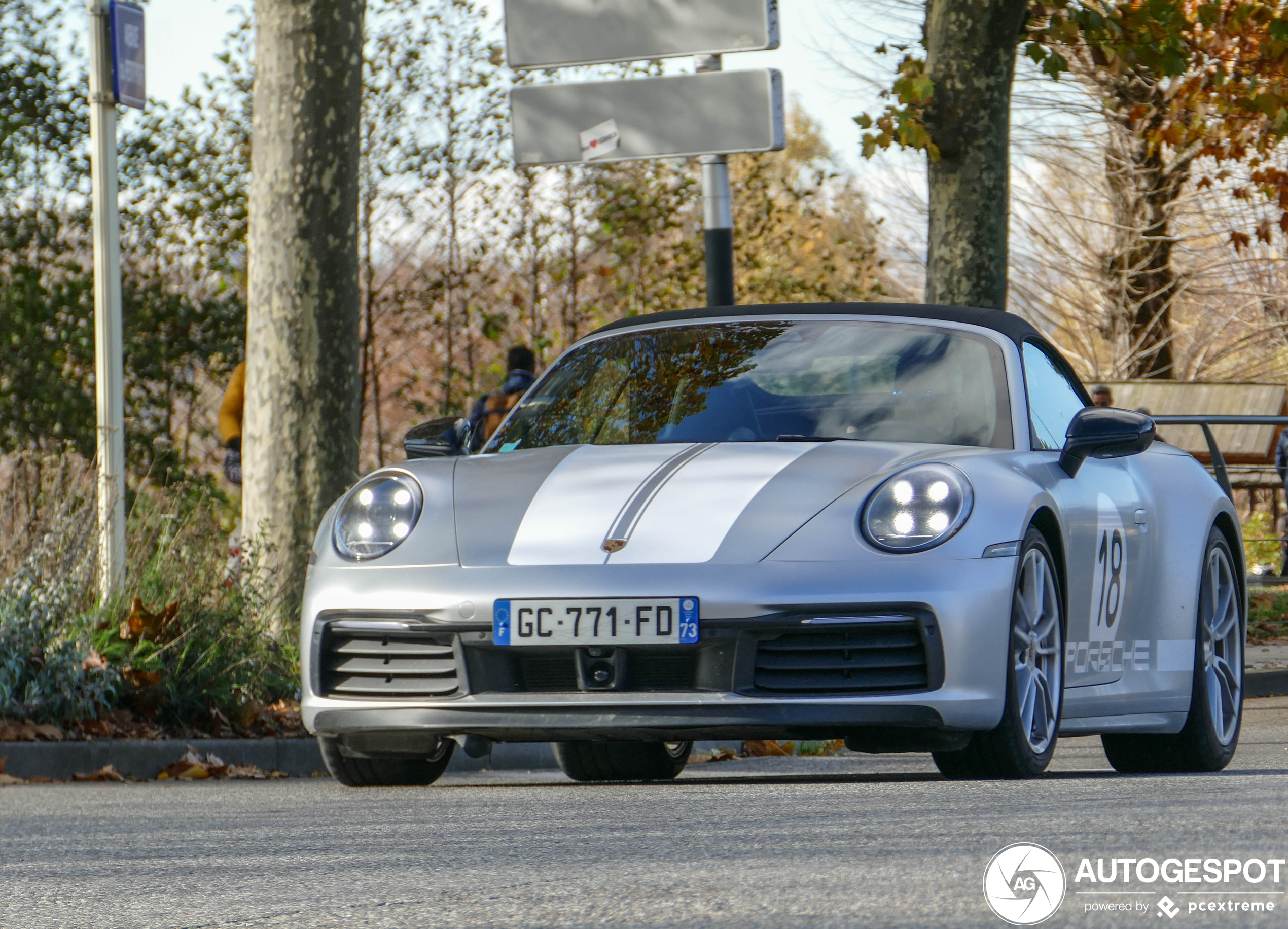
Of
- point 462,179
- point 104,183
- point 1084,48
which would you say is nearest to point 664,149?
point 104,183

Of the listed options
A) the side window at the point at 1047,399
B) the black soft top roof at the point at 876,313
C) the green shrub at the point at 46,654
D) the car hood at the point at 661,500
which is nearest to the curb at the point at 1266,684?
the side window at the point at 1047,399

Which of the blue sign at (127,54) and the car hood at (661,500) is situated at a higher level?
the blue sign at (127,54)

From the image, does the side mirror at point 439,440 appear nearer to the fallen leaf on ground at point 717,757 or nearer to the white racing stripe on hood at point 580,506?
the white racing stripe on hood at point 580,506

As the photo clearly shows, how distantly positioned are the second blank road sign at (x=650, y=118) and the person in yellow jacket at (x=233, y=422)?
3.65 metres

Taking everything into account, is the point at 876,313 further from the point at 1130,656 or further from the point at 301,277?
the point at 301,277

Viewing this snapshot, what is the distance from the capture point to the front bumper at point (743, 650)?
5258 millimetres

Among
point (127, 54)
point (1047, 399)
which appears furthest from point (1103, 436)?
point (127, 54)

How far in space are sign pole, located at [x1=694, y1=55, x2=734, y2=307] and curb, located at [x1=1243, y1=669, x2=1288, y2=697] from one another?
414 cm

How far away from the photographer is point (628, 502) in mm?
5492

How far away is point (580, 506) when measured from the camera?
18.1ft

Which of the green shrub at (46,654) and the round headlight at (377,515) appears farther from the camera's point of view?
the green shrub at (46,654)

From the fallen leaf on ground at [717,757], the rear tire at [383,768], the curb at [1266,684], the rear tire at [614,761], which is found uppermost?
the rear tire at [383,768]

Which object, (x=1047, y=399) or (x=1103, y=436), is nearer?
(x=1103, y=436)

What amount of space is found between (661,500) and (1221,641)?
258 centimetres
